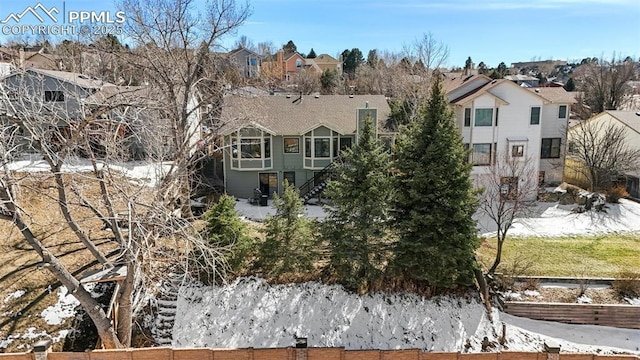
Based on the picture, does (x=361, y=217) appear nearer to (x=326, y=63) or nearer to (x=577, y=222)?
(x=577, y=222)

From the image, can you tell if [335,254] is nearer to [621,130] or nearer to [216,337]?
[216,337]

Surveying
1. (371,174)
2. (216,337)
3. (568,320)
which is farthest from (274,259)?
(568,320)

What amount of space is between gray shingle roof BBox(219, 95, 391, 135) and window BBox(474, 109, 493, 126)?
5151 mm

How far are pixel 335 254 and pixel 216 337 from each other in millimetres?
4231

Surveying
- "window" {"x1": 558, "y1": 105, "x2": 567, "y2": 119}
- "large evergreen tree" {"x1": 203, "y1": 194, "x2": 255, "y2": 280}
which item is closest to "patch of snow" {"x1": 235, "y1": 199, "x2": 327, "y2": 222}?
"large evergreen tree" {"x1": 203, "y1": 194, "x2": 255, "y2": 280}

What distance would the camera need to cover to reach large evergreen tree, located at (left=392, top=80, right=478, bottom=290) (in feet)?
43.0

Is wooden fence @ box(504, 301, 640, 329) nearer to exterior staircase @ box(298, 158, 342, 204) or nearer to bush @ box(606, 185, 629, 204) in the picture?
bush @ box(606, 185, 629, 204)

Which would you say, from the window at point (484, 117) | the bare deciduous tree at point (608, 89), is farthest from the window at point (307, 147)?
the bare deciduous tree at point (608, 89)

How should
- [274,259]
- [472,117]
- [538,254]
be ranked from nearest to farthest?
[274,259]
[538,254]
[472,117]

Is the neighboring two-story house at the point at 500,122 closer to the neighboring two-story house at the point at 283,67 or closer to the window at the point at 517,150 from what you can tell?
the window at the point at 517,150

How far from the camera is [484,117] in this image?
73.9 feet

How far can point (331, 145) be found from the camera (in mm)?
22984

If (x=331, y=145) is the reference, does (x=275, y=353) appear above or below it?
below

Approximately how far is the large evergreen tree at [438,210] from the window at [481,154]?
1001 cm
